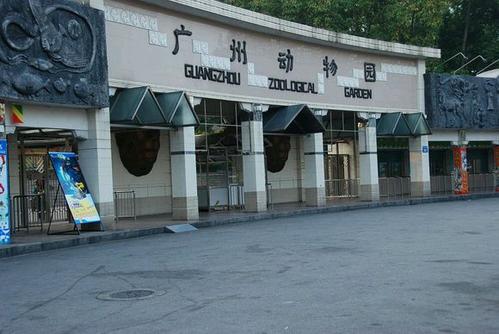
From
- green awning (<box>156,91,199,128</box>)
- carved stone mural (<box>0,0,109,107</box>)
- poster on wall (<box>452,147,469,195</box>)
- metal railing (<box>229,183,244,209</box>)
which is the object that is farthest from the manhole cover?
poster on wall (<box>452,147,469,195</box>)

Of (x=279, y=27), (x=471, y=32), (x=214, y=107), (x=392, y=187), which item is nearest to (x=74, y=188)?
(x=214, y=107)

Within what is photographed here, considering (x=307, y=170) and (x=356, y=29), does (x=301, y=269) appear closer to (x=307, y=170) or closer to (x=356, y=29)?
(x=307, y=170)

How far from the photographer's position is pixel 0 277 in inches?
424

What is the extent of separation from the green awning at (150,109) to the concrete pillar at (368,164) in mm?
12014

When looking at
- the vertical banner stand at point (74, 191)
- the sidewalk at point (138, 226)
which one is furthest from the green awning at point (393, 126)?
the vertical banner stand at point (74, 191)

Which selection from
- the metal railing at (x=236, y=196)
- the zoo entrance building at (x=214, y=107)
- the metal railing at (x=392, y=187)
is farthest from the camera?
the metal railing at (x=392, y=187)

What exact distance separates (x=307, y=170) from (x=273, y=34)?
6.10 meters

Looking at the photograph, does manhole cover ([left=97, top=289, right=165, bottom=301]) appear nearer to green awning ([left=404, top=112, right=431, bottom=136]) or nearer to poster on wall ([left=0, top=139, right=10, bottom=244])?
poster on wall ([left=0, top=139, right=10, bottom=244])

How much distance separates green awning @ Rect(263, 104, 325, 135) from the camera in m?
25.2

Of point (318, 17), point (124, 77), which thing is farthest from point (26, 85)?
point (318, 17)

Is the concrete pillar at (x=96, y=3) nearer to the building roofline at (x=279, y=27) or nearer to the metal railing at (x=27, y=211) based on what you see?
the building roofline at (x=279, y=27)

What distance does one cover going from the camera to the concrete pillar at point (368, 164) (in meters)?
29.7

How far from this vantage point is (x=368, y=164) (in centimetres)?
2978

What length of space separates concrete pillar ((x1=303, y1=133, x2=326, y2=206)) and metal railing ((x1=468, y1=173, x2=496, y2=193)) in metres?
13.5
